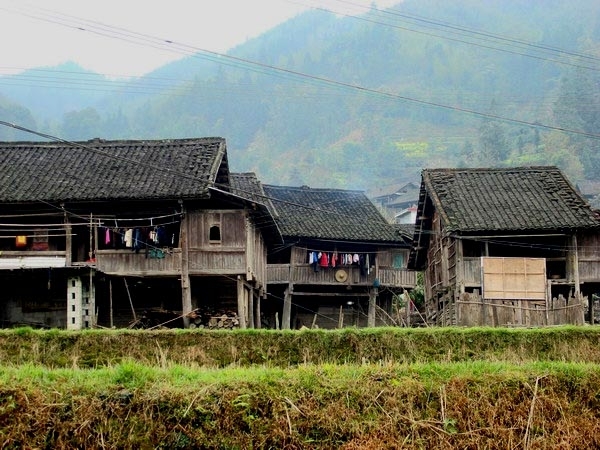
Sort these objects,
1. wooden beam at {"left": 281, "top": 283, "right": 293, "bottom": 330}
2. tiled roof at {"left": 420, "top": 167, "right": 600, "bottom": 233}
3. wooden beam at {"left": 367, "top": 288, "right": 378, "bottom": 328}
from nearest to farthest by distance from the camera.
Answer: tiled roof at {"left": 420, "top": 167, "right": 600, "bottom": 233}, wooden beam at {"left": 281, "top": 283, "right": 293, "bottom": 330}, wooden beam at {"left": 367, "top": 288, "right": 378, "bottom": 328}

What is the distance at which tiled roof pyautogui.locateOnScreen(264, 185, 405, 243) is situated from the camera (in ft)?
125

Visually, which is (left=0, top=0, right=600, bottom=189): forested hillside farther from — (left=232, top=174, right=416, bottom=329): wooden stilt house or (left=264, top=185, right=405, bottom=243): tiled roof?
(left=232, top=174, right=416, bottom=329): wooden stilt house

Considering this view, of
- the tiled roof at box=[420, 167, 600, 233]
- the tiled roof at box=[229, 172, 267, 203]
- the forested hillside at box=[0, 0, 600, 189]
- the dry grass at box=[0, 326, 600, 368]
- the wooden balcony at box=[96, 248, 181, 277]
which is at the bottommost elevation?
the dry grass at box=[0, 326, 600, 368]

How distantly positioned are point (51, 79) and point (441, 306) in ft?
463

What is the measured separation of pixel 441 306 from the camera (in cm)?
3353

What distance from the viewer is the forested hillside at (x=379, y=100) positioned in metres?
102

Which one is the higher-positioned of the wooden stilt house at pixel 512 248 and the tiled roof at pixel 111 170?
the tiled roof at pixel 111 170

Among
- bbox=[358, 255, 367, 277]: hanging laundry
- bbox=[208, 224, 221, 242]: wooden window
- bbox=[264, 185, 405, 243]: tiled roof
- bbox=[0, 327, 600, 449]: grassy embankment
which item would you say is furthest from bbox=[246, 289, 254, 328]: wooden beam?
bbox=[0, 327, 600, 449]: grassy embankment

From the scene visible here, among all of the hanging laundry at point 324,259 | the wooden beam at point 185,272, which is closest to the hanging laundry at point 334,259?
the hanging laundry at point 324,259

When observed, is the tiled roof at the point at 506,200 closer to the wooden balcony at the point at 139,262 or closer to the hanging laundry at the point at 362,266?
the hanging laundry at the point at 362,266

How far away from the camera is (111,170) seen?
97.0 feet

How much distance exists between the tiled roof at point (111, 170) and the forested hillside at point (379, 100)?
2370 inches

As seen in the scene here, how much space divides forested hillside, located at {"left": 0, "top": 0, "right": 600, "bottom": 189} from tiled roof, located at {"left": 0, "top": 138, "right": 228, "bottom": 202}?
60210 millimetres

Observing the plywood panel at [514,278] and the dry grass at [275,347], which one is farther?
the plywood panel at [514,278]
